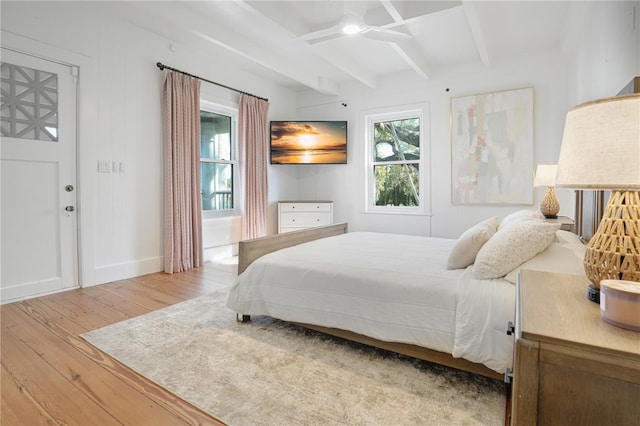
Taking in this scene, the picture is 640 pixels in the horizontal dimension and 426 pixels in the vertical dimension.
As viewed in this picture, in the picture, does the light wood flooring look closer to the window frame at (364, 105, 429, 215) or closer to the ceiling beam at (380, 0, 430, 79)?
the ceiling beam at (380, 0, 430, 79)

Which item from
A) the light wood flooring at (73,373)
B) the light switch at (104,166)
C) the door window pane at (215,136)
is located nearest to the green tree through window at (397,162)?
the door window pane at (215,136)

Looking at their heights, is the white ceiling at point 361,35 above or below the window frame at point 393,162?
above

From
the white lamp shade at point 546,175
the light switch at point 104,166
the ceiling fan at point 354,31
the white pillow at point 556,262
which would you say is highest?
the ceiling fan at point 354,31

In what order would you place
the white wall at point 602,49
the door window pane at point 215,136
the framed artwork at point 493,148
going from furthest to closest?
the door window pane at point 215,136 < the framed artwork at point 493,148 < the white wall at point 602,49

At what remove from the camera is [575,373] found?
71cm

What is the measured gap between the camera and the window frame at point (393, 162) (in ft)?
16.1

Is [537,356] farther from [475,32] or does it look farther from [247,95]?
[247,95]

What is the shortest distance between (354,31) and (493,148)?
253 centimetres

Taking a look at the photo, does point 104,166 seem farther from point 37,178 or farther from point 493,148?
point 493,148

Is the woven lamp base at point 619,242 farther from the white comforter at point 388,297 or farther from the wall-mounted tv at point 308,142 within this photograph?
the wall-mounted tv at point 308,142

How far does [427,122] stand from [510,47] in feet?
4.30

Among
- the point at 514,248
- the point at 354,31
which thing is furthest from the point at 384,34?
the point at 514,248

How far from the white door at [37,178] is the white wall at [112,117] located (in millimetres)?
97

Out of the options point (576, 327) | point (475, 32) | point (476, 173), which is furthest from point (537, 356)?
point (476, 173)
